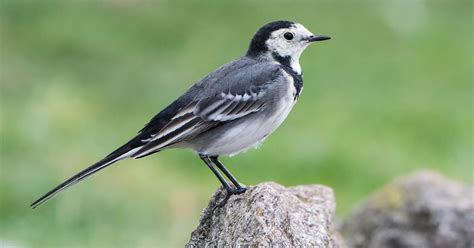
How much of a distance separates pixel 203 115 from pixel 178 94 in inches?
400

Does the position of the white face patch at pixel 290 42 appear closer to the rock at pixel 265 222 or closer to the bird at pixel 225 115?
the bird at pixel 225 115

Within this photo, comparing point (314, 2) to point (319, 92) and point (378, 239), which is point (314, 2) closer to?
point (319, 92)

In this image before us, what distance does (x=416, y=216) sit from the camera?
10.7m

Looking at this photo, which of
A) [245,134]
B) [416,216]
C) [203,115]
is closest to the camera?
[203,115]

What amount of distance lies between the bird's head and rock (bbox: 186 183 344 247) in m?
1.35

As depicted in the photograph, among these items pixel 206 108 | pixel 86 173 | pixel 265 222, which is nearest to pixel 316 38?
pixel 206 108

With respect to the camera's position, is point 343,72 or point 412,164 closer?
point 412,164

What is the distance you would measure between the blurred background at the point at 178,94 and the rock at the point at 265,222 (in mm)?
4029

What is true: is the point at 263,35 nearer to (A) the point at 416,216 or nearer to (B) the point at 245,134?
(B) the point at 245,134

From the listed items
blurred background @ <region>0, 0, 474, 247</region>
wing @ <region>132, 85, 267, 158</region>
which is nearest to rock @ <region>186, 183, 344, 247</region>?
A: wing @ <region>132, 85, 267, 158</region>

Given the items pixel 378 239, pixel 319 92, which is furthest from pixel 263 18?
pixel 378 239

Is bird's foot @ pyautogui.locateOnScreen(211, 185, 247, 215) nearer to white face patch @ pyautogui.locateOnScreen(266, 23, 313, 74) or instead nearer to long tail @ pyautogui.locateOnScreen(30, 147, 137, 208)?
long tail @ pyautogui.locateOnScreen(30, 147, 137, 208)

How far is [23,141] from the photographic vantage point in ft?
51.0

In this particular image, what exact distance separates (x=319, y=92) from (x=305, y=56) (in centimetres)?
123
